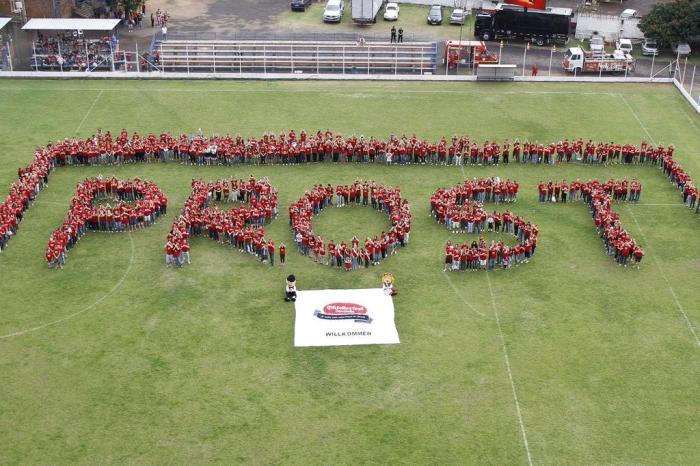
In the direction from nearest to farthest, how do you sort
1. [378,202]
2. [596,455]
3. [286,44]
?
A: 1. [596,455]
2. [378,202]
3. [286,44]

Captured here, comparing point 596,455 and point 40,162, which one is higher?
point 40,162

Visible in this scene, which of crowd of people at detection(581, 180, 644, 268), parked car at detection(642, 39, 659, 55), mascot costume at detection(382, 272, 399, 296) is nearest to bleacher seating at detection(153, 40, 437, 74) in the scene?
parked car at detection(642, 39, 659, 55)

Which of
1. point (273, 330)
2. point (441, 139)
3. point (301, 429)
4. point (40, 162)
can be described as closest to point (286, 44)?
point (441, 139)

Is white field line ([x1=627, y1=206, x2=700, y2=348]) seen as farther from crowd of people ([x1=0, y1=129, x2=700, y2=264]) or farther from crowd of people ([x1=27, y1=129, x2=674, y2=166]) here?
crowd of people ([x1=27, y1=129, x2=674, y2=166])

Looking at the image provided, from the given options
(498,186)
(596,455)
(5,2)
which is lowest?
(596,455)

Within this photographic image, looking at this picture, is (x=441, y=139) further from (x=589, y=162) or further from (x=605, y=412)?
(x=605, y=412)

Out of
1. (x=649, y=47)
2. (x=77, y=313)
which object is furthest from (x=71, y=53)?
(x=649, y=47)

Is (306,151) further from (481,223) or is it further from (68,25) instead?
(68,25)

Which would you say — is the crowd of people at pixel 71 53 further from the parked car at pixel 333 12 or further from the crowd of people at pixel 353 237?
the crowd of people at pixel 353 237
